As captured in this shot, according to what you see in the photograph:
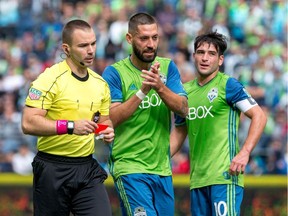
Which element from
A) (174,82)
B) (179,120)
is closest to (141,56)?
(174,82)

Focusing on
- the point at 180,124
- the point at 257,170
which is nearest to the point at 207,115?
the point at 180,124

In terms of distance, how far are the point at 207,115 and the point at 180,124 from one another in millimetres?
468

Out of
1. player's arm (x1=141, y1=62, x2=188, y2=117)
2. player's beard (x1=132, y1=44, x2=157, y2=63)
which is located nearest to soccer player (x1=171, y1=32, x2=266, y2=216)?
player's arm (x1=141, y1=62, x2=188, y2=117)

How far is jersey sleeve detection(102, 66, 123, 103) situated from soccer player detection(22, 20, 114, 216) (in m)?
0.51

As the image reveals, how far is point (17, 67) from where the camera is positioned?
754 inches

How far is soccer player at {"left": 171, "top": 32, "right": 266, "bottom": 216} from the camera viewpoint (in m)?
9.35

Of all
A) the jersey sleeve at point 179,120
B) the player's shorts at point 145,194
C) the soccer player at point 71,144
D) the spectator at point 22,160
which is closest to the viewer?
the soccer player at point 71,144

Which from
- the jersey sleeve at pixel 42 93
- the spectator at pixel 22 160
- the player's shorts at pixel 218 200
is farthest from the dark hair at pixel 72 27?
the spectator at pixel 22 160

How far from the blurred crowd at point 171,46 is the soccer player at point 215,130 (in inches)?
282

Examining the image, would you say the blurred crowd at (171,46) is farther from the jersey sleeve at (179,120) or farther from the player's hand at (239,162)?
the player's hand at (239,162)

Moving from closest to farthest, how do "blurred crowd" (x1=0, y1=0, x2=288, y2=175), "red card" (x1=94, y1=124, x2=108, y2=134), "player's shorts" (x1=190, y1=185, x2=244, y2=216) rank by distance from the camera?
"red card" (x1=94, y1=124, x2=108, y2=134) < "player's shorts" (x1=190, y1=185, x2=244, y2=216) < "blurred crowd" (x1=0, y1=0, x2=288, y2=175)

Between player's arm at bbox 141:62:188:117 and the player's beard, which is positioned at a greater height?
the player's beard

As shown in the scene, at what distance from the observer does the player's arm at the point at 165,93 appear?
28.3ft

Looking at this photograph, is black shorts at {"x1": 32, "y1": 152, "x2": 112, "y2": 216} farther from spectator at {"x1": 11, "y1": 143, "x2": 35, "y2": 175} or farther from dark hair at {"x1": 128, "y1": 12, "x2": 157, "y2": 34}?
spectator at {"x1": 11, "y1": 143, "x2": 35, "y2": 175}
